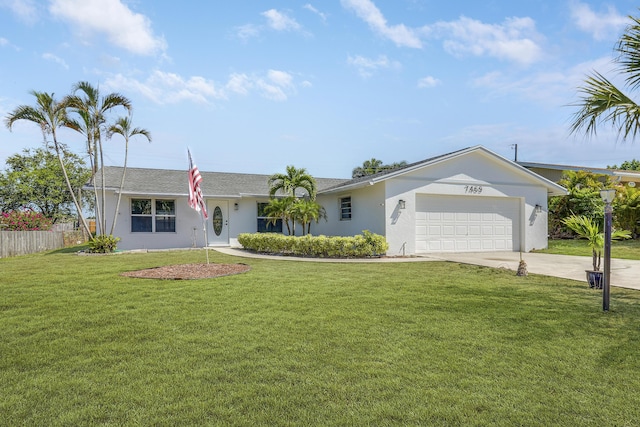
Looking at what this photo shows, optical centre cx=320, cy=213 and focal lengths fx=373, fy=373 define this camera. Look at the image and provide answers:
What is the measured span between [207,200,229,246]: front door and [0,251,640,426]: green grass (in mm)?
11207

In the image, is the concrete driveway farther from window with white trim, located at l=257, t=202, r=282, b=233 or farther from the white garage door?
window with white trim, located at l=257, t=202, r=282, b=233

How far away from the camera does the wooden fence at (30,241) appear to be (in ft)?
48.0

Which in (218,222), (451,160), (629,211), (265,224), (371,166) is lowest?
(265,224)

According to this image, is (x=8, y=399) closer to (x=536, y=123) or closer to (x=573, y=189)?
(x=536, y=123)

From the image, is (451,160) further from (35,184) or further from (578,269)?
(35,184)

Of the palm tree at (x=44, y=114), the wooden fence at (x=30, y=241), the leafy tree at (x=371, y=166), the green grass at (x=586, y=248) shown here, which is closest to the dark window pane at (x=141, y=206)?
the palm tree at (x=44, y=114)

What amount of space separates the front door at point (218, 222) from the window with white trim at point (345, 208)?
18.8ft

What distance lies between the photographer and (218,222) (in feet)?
60.6

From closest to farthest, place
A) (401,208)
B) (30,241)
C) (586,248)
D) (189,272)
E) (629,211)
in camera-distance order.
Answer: (189,272) → (401,208) → (586,248) → (30,241) → (629,211)

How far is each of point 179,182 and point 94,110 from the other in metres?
4.93

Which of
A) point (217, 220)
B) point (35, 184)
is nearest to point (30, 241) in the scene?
point (217, 220)

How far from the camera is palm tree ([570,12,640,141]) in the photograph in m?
6.06

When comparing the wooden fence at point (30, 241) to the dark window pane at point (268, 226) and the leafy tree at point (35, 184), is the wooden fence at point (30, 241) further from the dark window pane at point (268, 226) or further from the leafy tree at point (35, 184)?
the leafy tree at point (35, 184)

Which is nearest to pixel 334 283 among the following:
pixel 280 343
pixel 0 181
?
pixel 280 343
